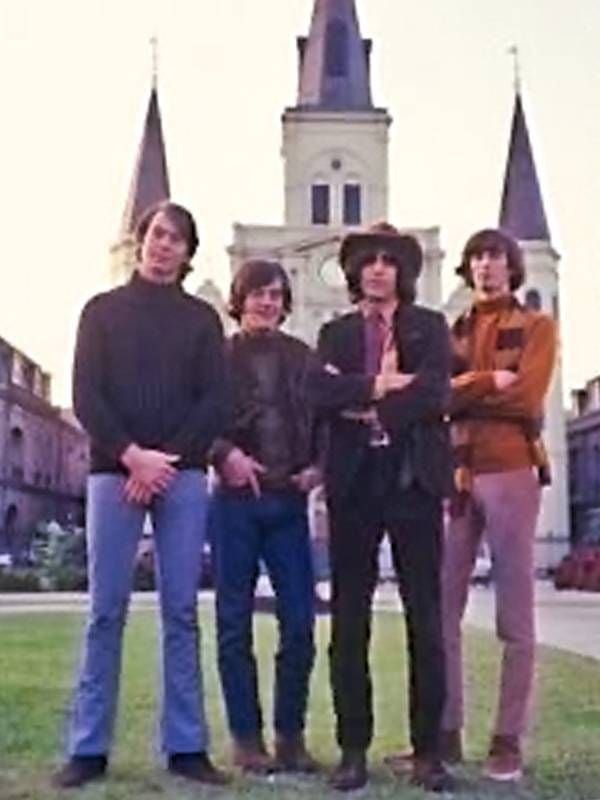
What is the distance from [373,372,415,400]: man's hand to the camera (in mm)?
4898

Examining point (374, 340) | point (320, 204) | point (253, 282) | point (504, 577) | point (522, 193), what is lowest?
point (504, 577)

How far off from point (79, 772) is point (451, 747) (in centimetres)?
134

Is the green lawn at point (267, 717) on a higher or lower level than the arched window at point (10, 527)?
lower

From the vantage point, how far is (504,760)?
511cm

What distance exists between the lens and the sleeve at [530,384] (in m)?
5.17

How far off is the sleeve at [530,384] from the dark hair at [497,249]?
0.22m

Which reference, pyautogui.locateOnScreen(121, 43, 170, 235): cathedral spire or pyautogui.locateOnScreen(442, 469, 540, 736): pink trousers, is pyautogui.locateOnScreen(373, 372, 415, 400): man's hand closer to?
pyautogui.locateOnScreen(442, 469, 540, 736): pink trousers

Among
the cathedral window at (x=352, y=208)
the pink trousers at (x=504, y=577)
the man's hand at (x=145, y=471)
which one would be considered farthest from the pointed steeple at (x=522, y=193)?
the man's hand at (x=145, y=471)

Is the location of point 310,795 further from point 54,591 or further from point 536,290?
point 536,290

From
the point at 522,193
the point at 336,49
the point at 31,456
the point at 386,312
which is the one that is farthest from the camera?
the point at 31,456

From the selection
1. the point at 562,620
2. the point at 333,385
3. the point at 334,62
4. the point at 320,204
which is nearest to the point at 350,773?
the point at 333,385

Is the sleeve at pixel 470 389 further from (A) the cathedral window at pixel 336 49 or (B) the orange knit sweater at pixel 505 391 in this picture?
(A) the cathedral window at pixel 336 49

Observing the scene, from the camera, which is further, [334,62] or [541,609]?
[334,62]

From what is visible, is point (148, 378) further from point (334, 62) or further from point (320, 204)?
point (334, 62)
